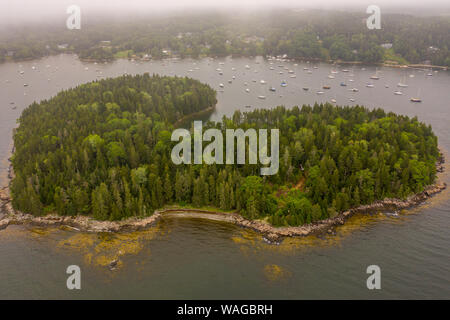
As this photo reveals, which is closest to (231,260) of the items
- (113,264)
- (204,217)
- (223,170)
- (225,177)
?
(204,217)

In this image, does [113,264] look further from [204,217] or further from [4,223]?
[4,223]

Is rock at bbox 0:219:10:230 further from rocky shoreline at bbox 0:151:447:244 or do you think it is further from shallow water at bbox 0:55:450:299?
shallow water at bbox 0:55:450:299

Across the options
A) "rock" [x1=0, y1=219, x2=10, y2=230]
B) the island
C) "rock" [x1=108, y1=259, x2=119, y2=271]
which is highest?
the island

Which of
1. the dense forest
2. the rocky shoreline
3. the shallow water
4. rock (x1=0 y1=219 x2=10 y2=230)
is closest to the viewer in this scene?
the shallow water

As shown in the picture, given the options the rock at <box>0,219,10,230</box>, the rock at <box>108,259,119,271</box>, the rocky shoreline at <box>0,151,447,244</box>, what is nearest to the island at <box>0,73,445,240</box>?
the rocky shoreline at <box>0,151,447,244</box>

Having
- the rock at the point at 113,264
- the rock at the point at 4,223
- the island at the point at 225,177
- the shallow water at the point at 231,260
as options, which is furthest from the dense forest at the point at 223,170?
A: the rock at the point at 113,264

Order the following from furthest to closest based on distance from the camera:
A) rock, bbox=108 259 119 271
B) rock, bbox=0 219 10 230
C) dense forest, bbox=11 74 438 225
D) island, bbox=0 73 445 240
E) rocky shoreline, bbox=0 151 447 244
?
dense forest, bbox=11 74 438 225 → island, bbox=0 73 445 240 → rock, bbox=0 219 10 230 → rocky shoreline, bbox=0 151 447 244 → rock, bbox=108 259 119 271

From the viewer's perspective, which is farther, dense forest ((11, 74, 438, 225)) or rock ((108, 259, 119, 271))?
dense forest ((11, 74, 438, 225))

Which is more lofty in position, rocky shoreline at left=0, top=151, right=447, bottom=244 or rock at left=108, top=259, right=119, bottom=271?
rocky shoreline at left=0, top=151, right=447, bottom=244
